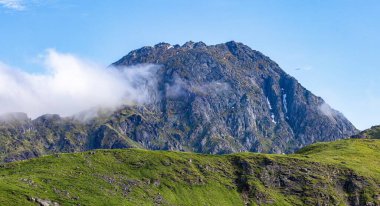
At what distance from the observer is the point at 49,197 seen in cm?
19912

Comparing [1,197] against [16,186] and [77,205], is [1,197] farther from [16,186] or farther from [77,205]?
[77,205]

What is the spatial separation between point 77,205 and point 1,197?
30.9m

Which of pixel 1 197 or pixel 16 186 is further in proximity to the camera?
pixel 16 186

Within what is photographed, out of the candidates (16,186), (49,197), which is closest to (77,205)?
(49,197)

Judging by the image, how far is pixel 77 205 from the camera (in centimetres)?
19950

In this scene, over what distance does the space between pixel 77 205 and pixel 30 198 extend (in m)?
19.6

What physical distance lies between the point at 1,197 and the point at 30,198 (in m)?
11.3

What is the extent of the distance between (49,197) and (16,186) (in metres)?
14.8

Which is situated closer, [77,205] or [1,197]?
[1,197]

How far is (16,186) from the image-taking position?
199125mm

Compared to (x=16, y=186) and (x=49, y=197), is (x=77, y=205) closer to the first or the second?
(x=49, y=197)

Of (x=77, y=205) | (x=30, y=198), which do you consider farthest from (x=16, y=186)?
(x=77, y=205)

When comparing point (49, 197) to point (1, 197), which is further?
point (49, 197)
